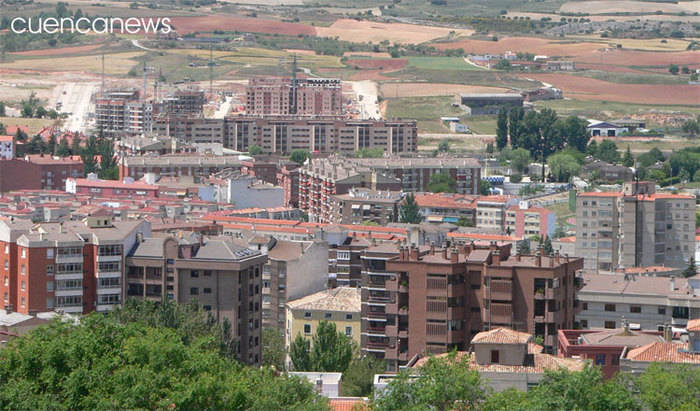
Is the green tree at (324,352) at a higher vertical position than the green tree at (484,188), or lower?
lower

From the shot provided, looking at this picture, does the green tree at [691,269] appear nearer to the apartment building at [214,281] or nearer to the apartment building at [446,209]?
the apartment building at [214,281]

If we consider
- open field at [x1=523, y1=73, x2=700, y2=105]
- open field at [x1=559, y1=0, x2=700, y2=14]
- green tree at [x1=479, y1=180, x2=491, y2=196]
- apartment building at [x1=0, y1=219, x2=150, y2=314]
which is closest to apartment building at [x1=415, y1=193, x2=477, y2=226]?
green tree at [x1=479, y1=180, x2=491, y2=196]

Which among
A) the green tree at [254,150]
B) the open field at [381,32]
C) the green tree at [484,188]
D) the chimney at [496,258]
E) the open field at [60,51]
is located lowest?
the green tree at [484,188]

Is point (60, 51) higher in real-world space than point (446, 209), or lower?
higher

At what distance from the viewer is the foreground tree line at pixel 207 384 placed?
23953mm

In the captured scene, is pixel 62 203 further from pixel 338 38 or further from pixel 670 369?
pixel 338 38

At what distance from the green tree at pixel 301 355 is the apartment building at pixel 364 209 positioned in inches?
1260

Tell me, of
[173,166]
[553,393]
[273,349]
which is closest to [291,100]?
[173,166]

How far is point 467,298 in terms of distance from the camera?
1383 inches

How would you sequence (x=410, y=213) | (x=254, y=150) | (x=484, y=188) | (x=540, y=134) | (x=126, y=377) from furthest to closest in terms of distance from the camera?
(x=540, y=134), (x=254, y=150), (x=484, y=188), (x=410, y=213), (x=126, y=377)

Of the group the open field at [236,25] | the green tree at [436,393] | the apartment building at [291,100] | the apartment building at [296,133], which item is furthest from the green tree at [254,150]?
the green tree at [436,393]

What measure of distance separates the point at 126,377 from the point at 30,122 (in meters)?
84.3

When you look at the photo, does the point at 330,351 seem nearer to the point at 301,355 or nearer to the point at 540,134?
the point at 301,355

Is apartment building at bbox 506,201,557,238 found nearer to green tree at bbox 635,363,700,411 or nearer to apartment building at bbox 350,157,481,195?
apartment building at bbox 350,157,481,195
